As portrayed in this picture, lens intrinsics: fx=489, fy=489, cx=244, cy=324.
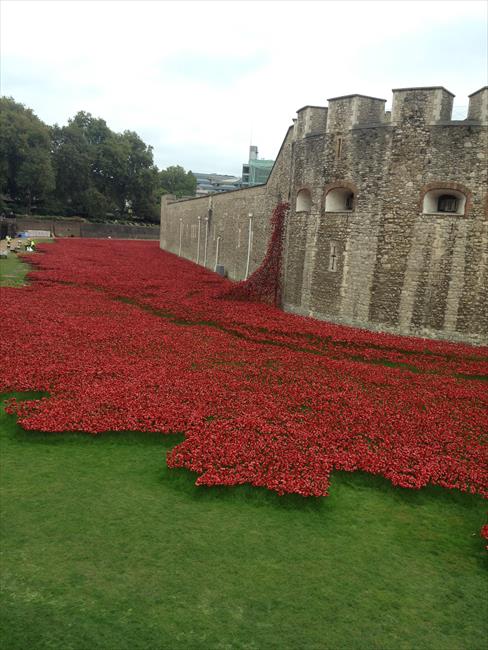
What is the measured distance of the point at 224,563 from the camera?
584 centimetres

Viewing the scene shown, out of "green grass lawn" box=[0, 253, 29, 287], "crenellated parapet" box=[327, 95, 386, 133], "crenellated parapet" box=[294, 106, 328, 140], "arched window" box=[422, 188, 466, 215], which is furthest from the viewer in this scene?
"green grass lawn" box=[0, 253, 29, 287]

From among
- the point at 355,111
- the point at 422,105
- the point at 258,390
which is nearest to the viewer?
the point at 258,390

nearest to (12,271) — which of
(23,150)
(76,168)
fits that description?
(23,150)

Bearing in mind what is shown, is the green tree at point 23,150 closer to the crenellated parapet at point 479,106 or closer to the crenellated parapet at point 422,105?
the crenellated parapet at point 422,105

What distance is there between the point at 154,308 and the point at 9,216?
6124 cm

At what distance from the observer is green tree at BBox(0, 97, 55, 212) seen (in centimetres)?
6712

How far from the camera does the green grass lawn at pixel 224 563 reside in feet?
16.0

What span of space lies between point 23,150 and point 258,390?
68694 mm

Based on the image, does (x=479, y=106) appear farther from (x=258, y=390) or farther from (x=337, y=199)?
(x=258, y=390)

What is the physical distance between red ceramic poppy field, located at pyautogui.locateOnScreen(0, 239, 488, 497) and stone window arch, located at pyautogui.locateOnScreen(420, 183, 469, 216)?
469cm

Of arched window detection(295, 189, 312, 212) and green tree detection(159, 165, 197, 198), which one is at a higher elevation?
green tree detection(159, 165, 197, 198)

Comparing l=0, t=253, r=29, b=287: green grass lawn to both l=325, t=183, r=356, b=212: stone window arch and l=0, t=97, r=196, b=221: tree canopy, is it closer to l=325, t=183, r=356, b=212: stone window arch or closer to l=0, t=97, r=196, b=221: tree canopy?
l=325, t=183, r=356, b=212: stone window arch

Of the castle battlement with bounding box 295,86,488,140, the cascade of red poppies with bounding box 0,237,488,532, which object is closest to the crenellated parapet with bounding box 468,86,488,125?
the castle battlement with bounding box 295,86,488,140

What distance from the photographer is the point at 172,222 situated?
60250 millimetres
